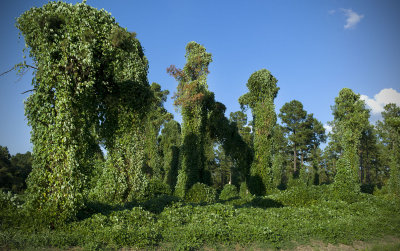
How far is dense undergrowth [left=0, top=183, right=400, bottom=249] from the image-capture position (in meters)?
5.80

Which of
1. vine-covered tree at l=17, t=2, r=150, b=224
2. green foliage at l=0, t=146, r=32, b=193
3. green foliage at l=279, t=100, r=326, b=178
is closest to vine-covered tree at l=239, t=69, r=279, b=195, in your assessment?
vine-covered tree at l=17, t=2, r=150, b=224

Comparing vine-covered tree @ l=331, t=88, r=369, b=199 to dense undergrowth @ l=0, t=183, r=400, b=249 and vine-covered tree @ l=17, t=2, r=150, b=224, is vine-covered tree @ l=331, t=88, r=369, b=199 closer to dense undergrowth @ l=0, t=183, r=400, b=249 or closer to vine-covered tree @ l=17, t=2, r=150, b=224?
dense undergrowth @ l=0, t=183, r=400, b=249

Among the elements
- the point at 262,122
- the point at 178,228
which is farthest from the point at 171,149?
the point at 178,228

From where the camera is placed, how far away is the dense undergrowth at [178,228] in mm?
5801

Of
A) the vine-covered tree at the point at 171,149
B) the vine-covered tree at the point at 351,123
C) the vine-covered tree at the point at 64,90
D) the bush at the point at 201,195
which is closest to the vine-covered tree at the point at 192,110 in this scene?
the bush at the point at 201,195

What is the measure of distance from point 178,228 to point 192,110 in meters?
11.1

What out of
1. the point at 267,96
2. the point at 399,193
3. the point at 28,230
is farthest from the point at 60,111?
the point at 399,193

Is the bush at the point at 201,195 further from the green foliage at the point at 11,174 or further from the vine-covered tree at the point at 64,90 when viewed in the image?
the green foliage at the point at 11,174

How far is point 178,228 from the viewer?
7.08 metres

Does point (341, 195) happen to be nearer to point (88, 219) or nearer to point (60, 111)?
point (88, 219)

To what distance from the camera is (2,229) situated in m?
5.85

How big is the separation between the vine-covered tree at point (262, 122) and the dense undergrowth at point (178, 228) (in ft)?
22.1

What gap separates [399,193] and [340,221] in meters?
12.1

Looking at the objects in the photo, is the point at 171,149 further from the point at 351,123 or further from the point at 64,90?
the point at 64,90
